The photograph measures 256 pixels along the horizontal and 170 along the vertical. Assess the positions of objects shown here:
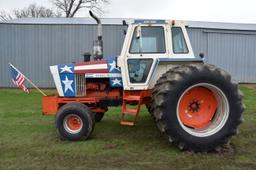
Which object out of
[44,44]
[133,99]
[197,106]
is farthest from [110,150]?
[44,44]

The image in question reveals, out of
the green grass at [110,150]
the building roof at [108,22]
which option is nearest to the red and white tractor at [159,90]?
the green grass at [110,150]

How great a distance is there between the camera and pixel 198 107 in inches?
268

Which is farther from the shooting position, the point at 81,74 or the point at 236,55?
the point at 236,55

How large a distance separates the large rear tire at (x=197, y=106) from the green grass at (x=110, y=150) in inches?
12.0

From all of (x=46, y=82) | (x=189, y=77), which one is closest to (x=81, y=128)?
(x=189, y=77)

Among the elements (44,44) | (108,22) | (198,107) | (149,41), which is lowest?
(198,107)

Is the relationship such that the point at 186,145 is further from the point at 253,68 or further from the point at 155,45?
the point at 253,68

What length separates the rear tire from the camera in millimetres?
7129

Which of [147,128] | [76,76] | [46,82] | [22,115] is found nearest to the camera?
[76,76]

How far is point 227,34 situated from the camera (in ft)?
65.8

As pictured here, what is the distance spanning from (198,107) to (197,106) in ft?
0.09

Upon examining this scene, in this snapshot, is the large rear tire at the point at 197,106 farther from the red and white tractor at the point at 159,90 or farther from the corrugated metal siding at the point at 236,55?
the corrugated metal siding at the point at 236,55

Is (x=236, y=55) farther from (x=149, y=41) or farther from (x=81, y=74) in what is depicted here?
(x=81, y=74)

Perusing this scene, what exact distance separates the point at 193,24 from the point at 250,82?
4.68 m
